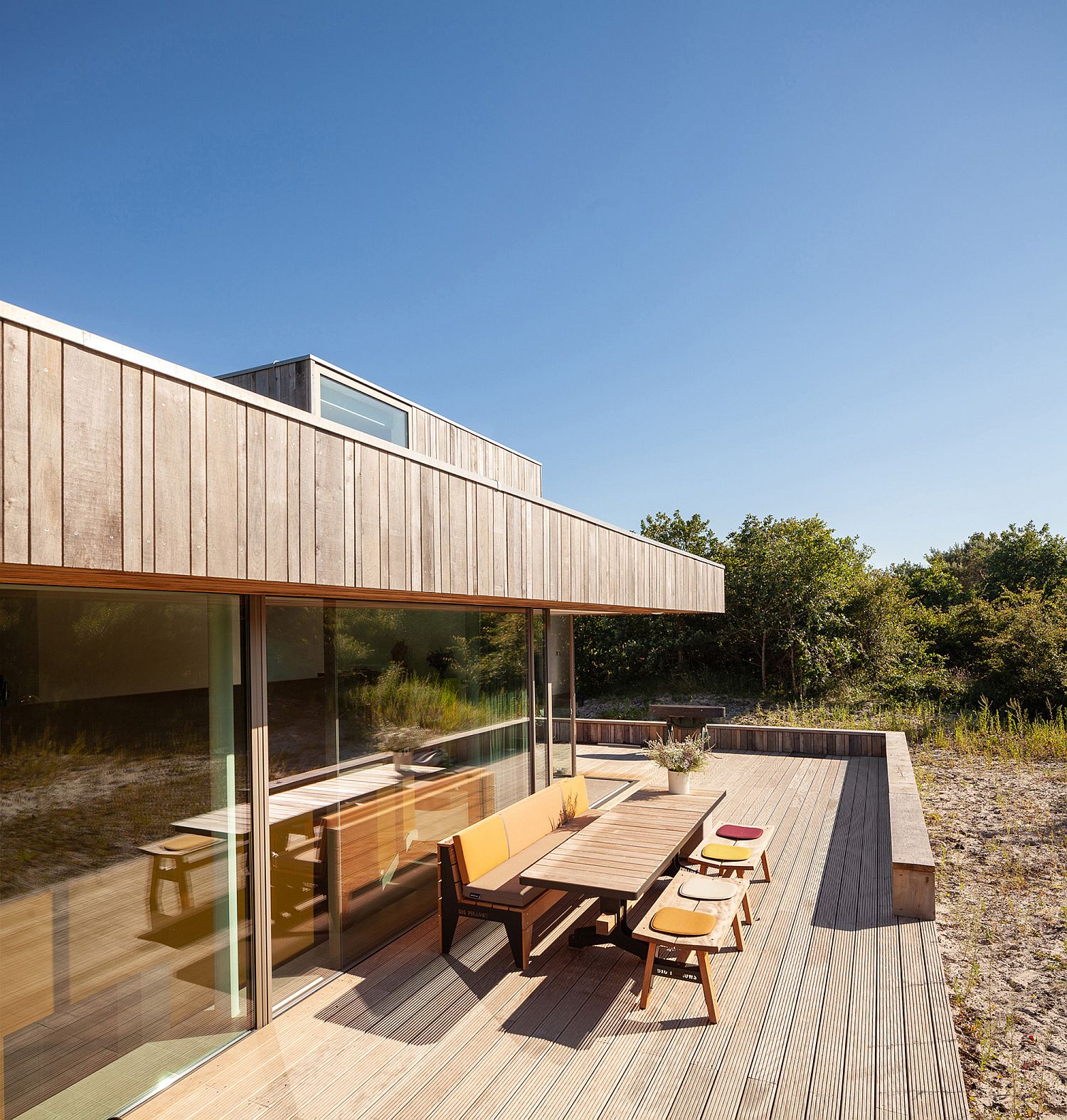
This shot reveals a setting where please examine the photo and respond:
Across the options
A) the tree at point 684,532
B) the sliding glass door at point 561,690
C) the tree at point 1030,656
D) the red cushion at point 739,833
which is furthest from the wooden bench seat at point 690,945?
the tree at point 684,532

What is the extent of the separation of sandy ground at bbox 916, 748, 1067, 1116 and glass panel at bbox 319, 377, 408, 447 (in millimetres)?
7184

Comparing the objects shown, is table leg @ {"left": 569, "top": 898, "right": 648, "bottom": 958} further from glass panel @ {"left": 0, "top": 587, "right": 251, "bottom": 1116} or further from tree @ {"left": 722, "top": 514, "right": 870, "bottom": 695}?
tree @ {"left": 722, "top": 514, "right": 870, "bottom": 695}

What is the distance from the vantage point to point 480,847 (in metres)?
4.86

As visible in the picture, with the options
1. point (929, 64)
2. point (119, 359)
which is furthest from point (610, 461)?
point (119, 359)

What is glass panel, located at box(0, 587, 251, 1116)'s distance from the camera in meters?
2.76

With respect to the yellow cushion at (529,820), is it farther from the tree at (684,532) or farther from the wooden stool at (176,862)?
the tree at (684,532)

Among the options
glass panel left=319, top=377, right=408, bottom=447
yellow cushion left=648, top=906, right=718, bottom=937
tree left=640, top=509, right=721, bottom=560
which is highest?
glass panel left=319, top=377, right=408, bottom=447

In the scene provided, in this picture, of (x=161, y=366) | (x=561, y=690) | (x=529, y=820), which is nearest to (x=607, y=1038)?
(x=529, y=820)

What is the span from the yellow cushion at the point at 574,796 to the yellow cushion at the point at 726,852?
126 centimetres

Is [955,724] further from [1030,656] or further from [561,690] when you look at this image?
[561,690]

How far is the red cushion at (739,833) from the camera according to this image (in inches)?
231

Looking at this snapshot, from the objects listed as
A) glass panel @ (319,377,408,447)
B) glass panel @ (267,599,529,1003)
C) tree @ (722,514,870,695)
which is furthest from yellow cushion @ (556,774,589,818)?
tree @ (722,514,870,695)

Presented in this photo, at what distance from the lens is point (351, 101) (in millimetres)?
12172

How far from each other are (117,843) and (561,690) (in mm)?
6433
